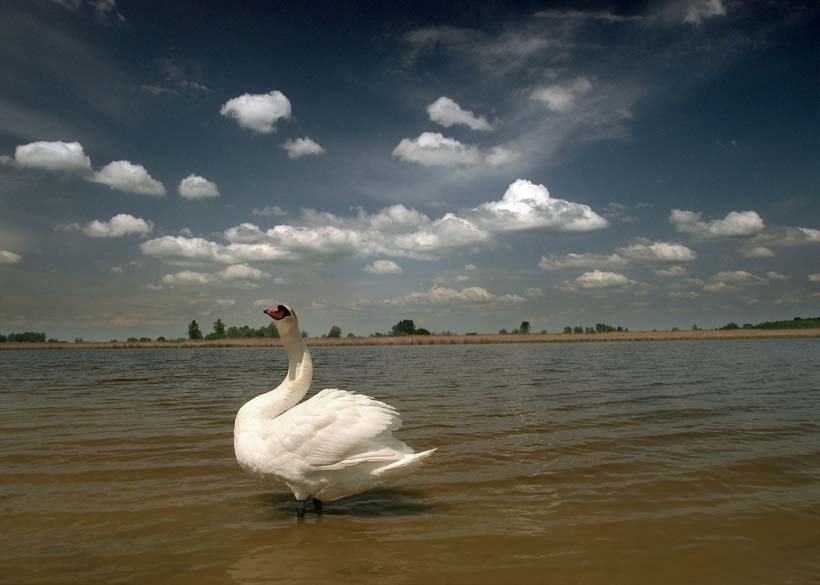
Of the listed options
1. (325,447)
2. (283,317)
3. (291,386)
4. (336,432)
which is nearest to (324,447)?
(325,447)

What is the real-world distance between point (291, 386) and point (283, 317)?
0.78 meters

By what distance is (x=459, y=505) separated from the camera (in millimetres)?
5949

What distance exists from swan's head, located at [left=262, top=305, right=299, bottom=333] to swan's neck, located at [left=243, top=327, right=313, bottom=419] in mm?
60

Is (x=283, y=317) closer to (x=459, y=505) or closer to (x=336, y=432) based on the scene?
(x=336, y=432)

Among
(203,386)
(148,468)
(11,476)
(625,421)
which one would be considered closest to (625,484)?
(625,421)

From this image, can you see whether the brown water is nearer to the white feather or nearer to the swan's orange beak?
the white feather

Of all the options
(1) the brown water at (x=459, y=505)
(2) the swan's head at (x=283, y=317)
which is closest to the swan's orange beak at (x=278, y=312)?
(2) the swan's head at (x=283, y=317)

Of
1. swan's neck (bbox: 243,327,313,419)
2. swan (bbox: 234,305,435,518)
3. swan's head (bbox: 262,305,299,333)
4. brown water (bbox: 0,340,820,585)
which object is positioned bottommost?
brown water (bbox: 0,340,820,585)

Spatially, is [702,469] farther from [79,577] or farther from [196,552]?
[79,577]

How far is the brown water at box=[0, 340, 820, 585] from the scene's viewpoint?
4.33 metres

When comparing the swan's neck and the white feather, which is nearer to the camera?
the white feather

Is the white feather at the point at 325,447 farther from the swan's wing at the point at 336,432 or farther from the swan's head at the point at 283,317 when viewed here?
the swan's head at the point at 283,317

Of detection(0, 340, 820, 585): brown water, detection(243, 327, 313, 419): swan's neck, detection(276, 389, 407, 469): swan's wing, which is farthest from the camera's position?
detection(243, 327, 313, 419): swan's neck

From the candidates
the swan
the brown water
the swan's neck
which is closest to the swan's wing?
the swan
